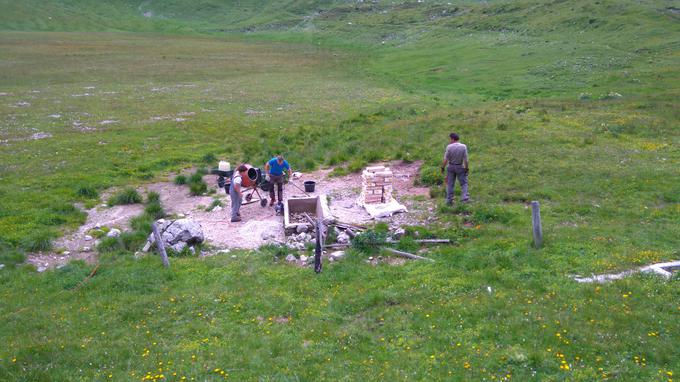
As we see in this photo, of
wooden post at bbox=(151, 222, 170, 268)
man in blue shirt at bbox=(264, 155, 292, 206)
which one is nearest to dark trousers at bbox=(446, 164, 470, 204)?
man in blue shirt at bbox=(264, 155, 292, 206)

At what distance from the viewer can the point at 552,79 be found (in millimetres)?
50469

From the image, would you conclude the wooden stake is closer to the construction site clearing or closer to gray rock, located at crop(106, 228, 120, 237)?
the construction site clearing

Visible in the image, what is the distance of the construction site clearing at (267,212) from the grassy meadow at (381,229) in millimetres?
843

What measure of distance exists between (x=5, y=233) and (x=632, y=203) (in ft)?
71.7

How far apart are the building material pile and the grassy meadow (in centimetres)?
207

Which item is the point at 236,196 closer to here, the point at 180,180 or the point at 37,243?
the point at 180,180

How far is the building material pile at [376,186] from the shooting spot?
2045cm

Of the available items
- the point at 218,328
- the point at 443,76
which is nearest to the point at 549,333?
the point at 218,328

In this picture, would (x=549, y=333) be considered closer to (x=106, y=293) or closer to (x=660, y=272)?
(x=660, y=272)

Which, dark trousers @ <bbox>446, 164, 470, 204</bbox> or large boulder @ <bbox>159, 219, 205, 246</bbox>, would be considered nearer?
large boulder @ <bbox>159, 219, 205, 246</bbox>

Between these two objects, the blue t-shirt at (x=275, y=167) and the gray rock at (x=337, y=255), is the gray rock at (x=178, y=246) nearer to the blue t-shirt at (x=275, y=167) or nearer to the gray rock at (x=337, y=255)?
the gray rock at (x=337, y=255)

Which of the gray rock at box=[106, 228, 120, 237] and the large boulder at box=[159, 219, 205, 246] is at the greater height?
the large boulder at box=[159, 219, 205, 246]

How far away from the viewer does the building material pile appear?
67.1 ft

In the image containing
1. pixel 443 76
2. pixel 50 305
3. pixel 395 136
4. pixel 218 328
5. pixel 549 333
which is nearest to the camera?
pixel 549 333
